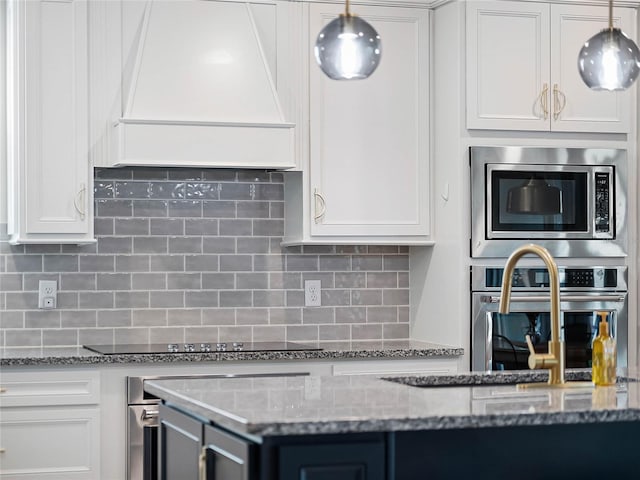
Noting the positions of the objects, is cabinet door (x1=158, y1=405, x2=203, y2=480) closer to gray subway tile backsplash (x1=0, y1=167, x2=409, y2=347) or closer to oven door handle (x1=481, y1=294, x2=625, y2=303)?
gray subway tile backsplash (x1=0, y1=167, x2=409, y2=347)

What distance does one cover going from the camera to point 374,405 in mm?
2512

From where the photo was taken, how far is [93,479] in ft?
14.3

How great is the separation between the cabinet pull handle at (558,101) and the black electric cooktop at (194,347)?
1.50 metres

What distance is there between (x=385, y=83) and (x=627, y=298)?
147 centimetres

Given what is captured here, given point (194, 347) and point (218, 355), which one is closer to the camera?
point (218, 355)

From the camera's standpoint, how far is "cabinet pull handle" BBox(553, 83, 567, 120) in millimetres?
4871

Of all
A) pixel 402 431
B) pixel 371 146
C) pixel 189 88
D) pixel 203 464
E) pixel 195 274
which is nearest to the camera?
pixel 402 431

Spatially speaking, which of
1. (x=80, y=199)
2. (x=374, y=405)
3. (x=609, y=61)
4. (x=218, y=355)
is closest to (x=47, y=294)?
(x=80, y=199)

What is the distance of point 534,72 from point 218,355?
1.88 meters

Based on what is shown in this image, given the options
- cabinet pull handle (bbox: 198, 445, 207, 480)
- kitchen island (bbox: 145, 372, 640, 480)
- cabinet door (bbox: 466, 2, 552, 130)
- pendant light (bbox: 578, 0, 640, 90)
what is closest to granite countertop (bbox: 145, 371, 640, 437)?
kitchen island (bbox: 145, 372, 640, 480)

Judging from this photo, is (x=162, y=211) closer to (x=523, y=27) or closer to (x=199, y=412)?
(x=523, y=27)

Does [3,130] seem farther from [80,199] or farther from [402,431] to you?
[402,431]

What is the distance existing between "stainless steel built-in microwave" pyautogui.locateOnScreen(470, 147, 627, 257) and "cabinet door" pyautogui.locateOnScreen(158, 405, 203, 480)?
2.02 meters

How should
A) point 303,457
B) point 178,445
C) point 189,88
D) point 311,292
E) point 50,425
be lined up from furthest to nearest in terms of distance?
1. point 311,292
2. point 189,88
3. point 50,425
4. point 178,445
5. point 303,457
